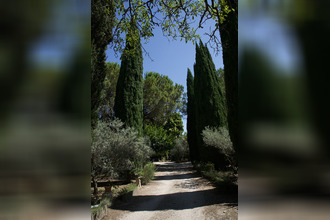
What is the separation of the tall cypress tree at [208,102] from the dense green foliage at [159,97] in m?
6.66

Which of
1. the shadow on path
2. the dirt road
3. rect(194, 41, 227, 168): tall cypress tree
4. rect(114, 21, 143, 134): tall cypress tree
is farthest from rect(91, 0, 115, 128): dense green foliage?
rect(194, 41, 227, 168): tall cypress tree

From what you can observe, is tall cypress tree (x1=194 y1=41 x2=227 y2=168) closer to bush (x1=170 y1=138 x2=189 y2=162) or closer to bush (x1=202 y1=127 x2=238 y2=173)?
bush (x1=202 y1=127 x2=238 y2=173)

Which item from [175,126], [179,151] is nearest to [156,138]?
[179,151]

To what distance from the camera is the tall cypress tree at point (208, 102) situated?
14570 millimetres

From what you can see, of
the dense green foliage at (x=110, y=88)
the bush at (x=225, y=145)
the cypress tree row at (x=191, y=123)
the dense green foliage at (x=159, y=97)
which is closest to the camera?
the bush at (x=225, y=145)

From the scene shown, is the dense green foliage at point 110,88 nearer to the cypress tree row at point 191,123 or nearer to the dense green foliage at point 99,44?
the cypress tree row at point 191,123

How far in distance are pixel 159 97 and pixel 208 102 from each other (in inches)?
338

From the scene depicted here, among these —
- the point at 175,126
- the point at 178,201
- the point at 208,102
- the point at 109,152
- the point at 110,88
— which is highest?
the point at 110,88

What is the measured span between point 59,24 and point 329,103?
78 centimetres

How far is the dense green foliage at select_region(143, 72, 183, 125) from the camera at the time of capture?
22000 millimetres

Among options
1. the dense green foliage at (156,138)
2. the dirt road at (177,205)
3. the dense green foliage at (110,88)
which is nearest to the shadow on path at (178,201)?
the dirt road at (177,205)

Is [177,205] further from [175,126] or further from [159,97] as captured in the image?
[175,126]

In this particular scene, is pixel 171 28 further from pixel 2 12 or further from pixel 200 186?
pixel 200 186

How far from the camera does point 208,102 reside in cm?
1538
